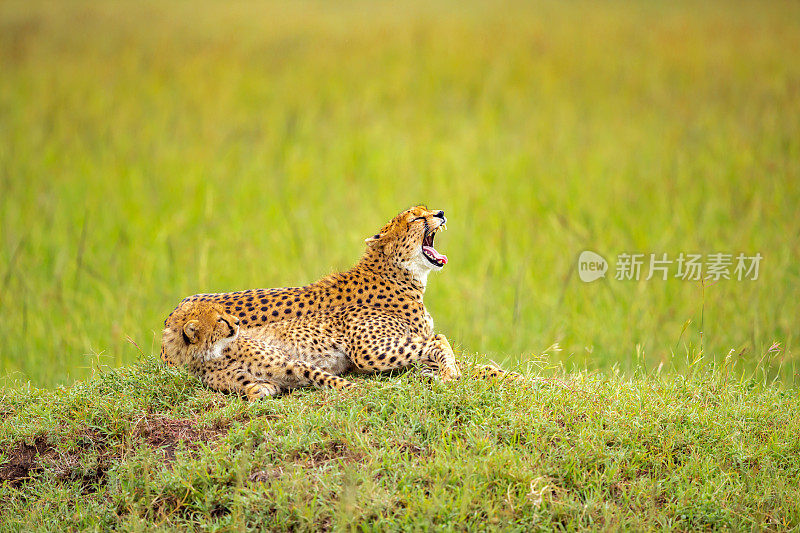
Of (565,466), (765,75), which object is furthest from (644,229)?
(565,466)

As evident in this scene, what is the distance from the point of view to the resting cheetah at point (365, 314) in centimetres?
539

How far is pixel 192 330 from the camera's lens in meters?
5.18

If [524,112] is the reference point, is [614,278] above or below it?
below

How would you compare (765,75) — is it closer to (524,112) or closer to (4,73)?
(524,112)

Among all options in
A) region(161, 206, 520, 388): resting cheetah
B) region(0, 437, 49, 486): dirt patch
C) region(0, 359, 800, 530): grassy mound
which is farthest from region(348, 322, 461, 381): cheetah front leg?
region(0, 437, 49, 486): dirt patch

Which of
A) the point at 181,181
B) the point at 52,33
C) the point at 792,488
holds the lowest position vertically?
the point at 792,488

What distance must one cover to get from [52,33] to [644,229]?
11.6 m

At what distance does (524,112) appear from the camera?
14180 millimetres

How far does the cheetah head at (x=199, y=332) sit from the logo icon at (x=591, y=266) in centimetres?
511

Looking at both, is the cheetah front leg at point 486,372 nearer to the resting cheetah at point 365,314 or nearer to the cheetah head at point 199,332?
the resting cheetah at point 365,314

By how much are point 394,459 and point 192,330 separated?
139cm
